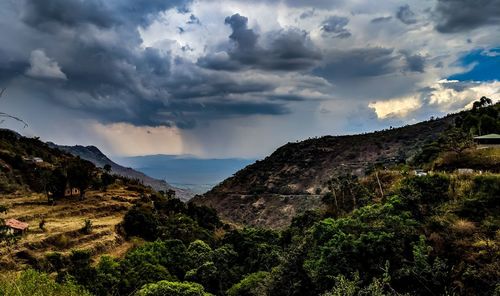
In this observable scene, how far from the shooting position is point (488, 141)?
6194 cm

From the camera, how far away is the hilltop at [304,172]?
14025 cm

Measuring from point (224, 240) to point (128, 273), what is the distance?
3138cm

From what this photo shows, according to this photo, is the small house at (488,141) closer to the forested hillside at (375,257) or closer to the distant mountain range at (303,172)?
the forested hillside at (375,257)

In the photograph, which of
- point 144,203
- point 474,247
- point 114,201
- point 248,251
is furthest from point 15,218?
point 474,247

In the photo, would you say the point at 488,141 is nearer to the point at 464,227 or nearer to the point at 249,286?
the point at 464,227

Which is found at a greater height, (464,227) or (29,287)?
(29,287)


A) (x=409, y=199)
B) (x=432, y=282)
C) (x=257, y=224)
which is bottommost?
(x=257, y=224)

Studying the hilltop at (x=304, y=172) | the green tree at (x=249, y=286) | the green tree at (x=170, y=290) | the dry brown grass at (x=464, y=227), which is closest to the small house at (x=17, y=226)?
the green tree at (x=170, y=290)

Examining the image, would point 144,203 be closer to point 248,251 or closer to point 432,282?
point 248,251

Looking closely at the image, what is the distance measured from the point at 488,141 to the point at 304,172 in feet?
364

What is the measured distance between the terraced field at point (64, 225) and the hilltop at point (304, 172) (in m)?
63.4

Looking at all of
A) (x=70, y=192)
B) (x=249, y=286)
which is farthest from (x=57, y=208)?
(x=249, y=286)

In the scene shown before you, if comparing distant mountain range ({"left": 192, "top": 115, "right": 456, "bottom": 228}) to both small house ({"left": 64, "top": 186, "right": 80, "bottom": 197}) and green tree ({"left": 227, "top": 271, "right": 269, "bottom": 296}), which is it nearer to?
small house ({"left": 64, "top": 186, "right": 80, "bottom": 197})

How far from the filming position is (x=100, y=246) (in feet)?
201
